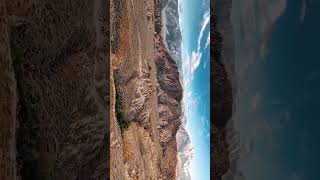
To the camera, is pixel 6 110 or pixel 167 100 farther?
pixel 167 100

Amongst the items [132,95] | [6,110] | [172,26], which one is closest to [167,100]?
[132,95]

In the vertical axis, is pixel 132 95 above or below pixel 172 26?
below

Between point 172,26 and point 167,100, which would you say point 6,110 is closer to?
point 167,100

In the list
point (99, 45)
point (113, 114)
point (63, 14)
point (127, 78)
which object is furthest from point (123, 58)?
point (63, 14)

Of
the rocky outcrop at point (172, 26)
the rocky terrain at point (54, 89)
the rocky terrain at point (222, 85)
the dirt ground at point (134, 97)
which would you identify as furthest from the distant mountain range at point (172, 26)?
the rocky terrain at point (222, 85)

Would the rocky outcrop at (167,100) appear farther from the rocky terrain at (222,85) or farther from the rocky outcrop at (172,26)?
the rocky outcrop at (172,26)

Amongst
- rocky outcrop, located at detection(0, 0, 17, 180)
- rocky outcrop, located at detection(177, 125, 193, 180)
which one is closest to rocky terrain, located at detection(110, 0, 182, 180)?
rocky outcrop, located at detection(0, 0, 17, 180)
